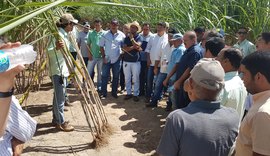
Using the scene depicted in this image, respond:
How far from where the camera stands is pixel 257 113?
175 cm

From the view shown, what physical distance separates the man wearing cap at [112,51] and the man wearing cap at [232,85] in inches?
159

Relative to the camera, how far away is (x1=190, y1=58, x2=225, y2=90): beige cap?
1.90 m

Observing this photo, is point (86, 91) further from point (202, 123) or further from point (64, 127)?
point (202, 123)

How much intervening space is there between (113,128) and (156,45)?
1.97m

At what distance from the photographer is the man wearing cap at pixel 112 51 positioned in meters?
6.73

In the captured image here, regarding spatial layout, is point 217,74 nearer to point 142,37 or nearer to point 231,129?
point 231,129

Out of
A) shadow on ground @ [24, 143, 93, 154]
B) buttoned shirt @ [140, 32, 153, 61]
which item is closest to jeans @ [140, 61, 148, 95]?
buttoned shirt @ [140, 32, 153, 61]

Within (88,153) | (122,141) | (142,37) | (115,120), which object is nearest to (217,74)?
(88,153)

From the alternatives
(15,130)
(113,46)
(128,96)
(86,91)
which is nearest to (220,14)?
(113,46)

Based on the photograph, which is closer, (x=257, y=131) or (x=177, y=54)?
(x=257, y=131)

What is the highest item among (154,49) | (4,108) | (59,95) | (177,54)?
(4,108)

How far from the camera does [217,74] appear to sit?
1926 mm

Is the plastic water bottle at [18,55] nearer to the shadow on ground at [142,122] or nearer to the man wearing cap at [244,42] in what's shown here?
the shadow on ground at [142,122]

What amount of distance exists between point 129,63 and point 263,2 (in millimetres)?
2706
